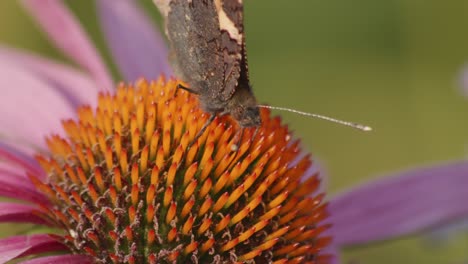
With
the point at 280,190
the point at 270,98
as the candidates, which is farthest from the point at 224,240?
the point at 270,98

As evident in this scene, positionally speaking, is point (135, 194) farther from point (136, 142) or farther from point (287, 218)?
point (287, 218)

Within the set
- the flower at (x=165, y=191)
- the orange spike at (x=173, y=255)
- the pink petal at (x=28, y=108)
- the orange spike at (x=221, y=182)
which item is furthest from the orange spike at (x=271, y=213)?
the pink petal at (x=28, y=108)

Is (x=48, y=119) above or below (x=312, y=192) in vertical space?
above

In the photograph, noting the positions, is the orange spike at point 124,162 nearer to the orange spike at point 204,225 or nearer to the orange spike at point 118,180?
the orange spike at point 118,180

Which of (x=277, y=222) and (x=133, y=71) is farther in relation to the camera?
(x=133, y=71)

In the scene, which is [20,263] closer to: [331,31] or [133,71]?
[133,71]

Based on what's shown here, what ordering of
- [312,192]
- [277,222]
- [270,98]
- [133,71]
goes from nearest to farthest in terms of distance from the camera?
[277,222], [312,192], [133,71], [270,98]
